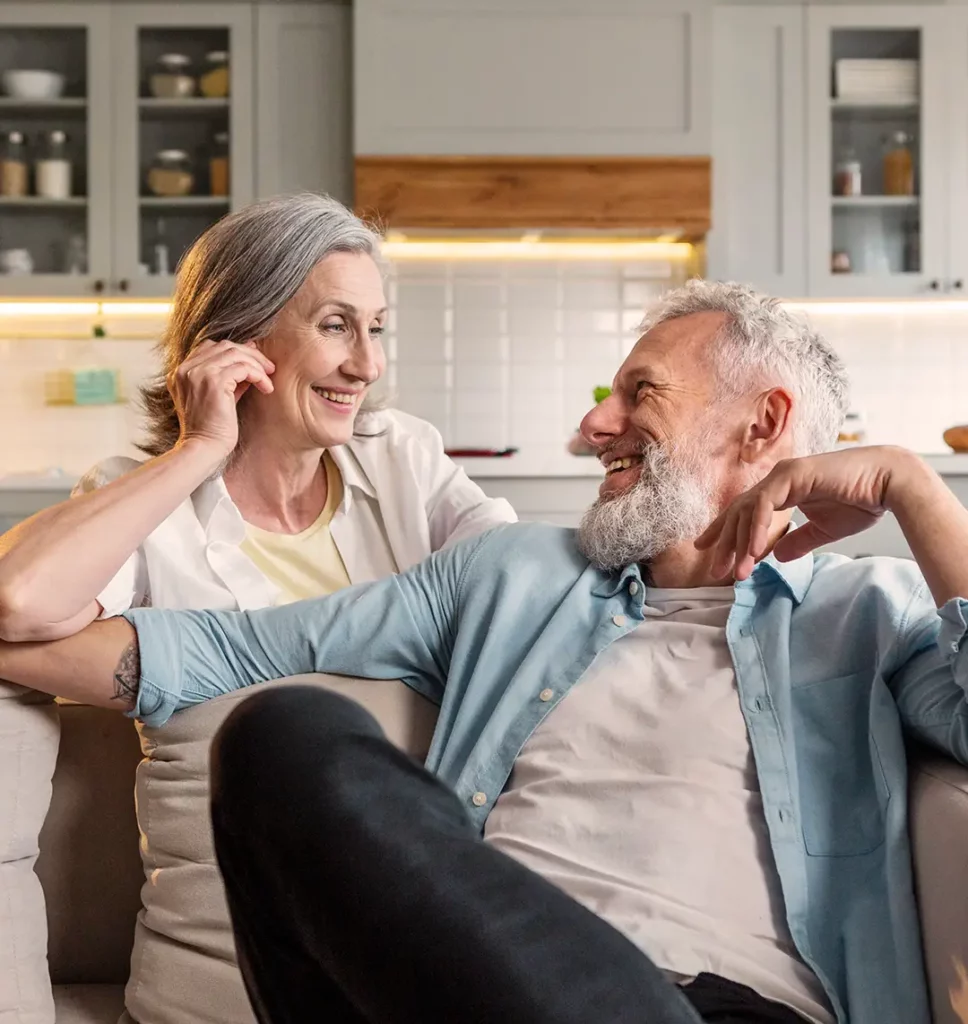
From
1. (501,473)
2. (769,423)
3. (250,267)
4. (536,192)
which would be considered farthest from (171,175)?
(769,423)

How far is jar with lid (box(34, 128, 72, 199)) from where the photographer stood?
4816 mm

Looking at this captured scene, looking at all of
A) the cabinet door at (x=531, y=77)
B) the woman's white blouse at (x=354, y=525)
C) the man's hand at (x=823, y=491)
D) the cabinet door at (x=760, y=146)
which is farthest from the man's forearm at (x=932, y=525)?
the cabinet door at (x=760, y=146)

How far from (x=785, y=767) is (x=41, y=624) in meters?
0.82

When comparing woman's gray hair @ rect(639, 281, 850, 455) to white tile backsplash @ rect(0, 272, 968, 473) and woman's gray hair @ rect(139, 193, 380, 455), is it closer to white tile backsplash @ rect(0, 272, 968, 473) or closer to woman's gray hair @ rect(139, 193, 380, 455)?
woman's gray hair @ rect(139, 193, 380, 455)

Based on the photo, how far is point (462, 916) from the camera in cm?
85

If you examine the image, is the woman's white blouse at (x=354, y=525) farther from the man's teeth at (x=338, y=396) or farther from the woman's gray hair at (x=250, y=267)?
the woman's gray hair at (x=250, y=267)

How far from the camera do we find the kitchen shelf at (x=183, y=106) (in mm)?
4828

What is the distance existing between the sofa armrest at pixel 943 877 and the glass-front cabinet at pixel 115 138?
A: 3958 millimetres

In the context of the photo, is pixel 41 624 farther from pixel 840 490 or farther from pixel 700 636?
pixel 840 490

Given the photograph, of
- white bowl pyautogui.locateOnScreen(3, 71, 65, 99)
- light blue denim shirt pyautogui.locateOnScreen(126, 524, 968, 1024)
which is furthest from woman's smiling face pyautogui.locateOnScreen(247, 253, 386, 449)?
white bowl pyautogui.locateOnScreen(3, 71, 65, 99)

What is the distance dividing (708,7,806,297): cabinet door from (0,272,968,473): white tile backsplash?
0.37m

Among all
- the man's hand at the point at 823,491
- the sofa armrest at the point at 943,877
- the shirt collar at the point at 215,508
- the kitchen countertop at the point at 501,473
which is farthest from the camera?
the kitchen countertop at the point at 501,473

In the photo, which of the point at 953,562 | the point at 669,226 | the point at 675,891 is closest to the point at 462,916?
the point at 675,891

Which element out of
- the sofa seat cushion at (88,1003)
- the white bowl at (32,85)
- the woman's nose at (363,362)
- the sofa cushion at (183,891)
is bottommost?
the sofa seat cushion at (88,1003)
